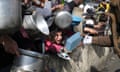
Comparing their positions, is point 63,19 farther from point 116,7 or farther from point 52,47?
point 116,7

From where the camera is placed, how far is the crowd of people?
85.3 inches

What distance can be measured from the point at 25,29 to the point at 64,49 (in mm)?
842

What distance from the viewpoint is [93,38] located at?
354cm

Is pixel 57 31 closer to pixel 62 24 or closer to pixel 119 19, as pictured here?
pixel 62 24

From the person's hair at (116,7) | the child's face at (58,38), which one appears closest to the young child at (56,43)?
the child's face at (58,38)

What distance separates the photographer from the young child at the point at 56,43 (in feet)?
10.3

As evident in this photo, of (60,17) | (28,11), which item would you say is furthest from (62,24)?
(28,11)

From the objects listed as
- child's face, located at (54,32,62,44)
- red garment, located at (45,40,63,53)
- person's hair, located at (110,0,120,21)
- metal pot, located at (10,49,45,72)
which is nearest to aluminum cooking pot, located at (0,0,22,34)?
metal pot, located at (10,49,45,72)

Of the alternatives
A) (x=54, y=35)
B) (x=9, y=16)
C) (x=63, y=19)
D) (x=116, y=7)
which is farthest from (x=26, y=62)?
(x=63, y=19)

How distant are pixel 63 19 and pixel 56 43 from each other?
9.2 inches

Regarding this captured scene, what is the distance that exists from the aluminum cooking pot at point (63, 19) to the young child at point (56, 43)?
7cm

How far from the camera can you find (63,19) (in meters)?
3.27

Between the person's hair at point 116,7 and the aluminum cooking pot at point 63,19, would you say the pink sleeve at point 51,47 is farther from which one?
the person's hair at point 116,7

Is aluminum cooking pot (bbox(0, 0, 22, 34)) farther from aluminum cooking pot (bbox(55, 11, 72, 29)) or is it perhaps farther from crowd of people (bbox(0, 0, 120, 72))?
aluminum cooking pot (bbox(55, 11, 72, 29))
